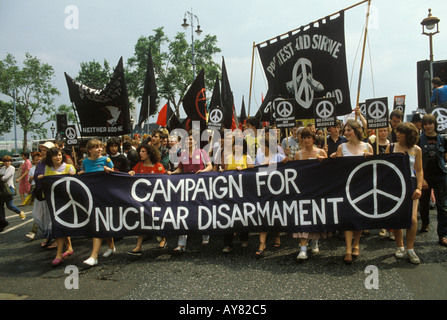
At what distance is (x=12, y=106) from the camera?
48.3 m

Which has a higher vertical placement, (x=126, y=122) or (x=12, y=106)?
(x=12, y=106)

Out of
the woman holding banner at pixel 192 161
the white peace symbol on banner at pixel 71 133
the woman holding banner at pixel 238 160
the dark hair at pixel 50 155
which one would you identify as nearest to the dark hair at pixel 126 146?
the white peace symbol on banner at pixel 71 133

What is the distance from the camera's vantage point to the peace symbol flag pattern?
692 cm

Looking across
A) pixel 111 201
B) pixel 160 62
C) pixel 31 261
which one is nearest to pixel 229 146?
pixel 111 201

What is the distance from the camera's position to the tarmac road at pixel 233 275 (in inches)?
148

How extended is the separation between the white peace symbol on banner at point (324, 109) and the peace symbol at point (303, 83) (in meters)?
0.61

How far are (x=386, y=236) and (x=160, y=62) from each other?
1522 inches

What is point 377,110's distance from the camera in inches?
226

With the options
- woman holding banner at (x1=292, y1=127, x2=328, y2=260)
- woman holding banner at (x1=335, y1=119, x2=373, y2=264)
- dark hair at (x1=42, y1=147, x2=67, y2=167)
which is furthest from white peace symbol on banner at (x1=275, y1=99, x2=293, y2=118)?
dark hair at (x1=42, y1=147, x2=67, y2=167)

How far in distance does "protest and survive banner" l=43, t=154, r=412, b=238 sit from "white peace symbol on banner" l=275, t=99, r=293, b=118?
148 centimetres

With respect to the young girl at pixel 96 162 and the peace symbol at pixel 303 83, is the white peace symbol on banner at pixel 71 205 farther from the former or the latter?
the peace symbol at pixel 303 83

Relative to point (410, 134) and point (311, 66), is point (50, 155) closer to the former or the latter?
point (311, 66)
